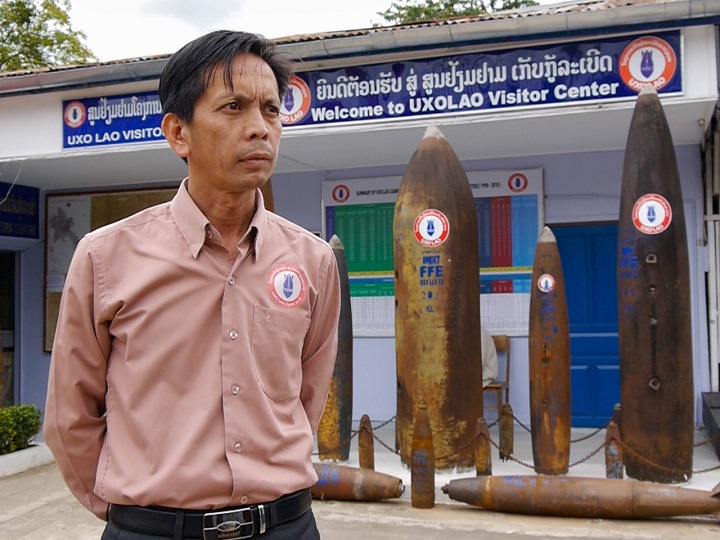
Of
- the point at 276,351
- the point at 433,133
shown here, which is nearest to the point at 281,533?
the point at 276,351

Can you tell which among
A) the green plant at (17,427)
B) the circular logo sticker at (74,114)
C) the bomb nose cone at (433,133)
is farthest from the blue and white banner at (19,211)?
the bomb nose cone at (433,133)

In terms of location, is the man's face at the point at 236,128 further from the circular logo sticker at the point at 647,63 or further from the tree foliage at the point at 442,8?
the tree foliage at the point at 442,8

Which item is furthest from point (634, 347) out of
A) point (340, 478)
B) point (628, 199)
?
point (340, 478)

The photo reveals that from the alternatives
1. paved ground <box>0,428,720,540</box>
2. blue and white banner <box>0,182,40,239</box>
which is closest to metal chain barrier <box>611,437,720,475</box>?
paved ground <box>0,428,720,540</box>

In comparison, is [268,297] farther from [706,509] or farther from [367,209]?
[367,209]

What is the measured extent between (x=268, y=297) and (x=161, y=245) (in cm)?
29

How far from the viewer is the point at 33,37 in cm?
1869

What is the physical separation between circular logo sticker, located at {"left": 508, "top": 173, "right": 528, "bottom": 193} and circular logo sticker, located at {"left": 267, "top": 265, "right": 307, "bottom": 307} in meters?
6.90

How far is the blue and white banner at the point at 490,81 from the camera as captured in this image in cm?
657

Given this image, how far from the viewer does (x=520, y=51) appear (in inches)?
274

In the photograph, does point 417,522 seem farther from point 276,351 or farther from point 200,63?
point 200,63

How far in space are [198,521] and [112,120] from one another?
7.32 m

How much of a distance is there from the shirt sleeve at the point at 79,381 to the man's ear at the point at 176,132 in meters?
0.33

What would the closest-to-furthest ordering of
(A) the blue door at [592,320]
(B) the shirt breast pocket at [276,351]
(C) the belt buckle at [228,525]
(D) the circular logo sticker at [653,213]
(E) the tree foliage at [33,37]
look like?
(C) the belt buckle at [228,525], (B) the shirt breast pocket at [276,351], (D) the circular logo sticker at [653,213], (A) the blue door at [592,320], (E) the tree foliage at [33,37]
